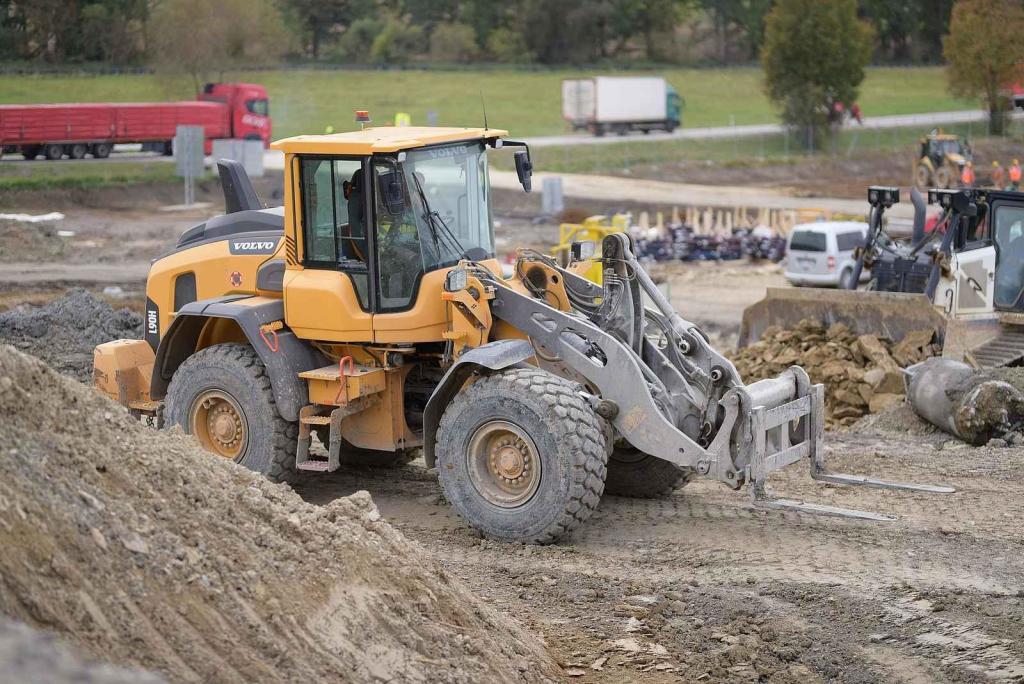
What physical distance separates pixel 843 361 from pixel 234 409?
737 cm

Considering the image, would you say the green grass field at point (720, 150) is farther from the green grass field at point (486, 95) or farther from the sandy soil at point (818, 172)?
the green grass field at point (486, 95)

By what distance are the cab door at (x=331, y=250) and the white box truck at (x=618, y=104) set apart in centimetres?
4267

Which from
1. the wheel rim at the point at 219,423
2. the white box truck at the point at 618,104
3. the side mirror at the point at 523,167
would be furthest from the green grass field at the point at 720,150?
the wheel rim at the point at 219,423

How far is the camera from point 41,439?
22.1 ft

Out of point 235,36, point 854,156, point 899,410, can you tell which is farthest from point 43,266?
point 854,156

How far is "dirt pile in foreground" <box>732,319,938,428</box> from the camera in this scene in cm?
1419

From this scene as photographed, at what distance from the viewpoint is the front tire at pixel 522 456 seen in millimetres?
8969

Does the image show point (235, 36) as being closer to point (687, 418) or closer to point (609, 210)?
point (609, 210)

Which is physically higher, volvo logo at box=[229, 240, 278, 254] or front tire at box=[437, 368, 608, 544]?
volvo logo at box=[229, 240, 278, 254]

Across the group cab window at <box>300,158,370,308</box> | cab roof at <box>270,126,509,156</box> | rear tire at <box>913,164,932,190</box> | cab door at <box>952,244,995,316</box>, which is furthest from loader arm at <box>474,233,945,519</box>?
rear tire at <box>913,164,932,190</box>

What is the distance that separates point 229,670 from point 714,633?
3.10 meters

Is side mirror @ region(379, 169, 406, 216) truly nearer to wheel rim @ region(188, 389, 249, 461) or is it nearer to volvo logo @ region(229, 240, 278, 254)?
volvo logo @ region(229, 240, 278, 254)

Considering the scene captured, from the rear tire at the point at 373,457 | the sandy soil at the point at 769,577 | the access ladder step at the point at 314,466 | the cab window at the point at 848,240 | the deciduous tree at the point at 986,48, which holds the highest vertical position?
the deciduous tree at the point at 986,48

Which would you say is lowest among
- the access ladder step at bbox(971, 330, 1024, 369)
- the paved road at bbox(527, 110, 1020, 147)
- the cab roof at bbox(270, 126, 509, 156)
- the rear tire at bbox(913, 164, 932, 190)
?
the access ladder step at bbox(971, 330, 1024, 369)
